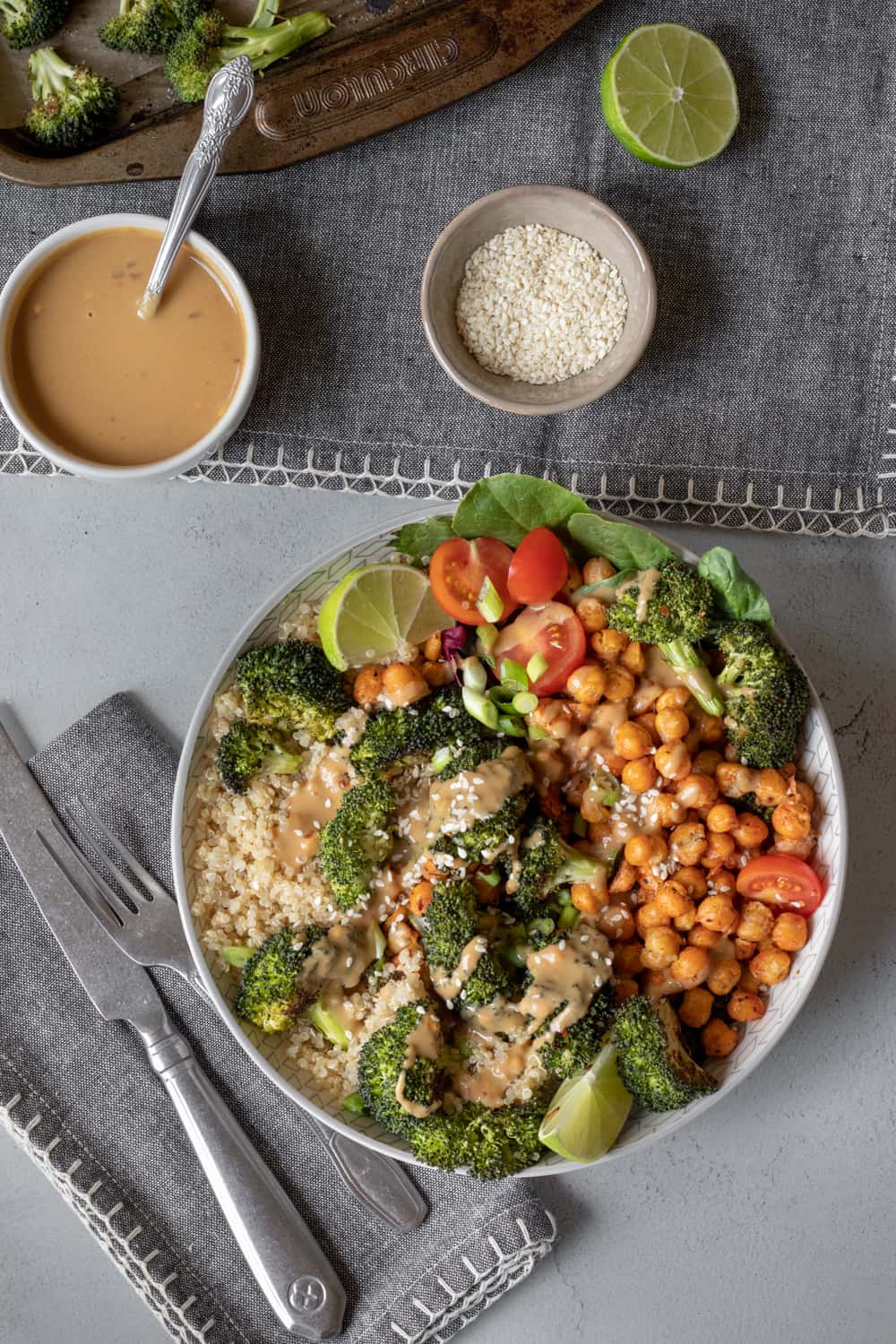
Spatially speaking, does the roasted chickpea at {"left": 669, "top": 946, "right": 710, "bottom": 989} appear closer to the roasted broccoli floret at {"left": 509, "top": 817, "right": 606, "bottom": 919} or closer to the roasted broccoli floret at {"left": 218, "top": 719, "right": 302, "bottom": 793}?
the roasted broccoli floret at {"left": 509, "top": 817, "right": 606, "bottom": 919}

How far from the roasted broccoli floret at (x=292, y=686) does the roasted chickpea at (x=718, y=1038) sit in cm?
118

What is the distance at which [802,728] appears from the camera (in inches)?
111

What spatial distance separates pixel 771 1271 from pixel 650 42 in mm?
3411

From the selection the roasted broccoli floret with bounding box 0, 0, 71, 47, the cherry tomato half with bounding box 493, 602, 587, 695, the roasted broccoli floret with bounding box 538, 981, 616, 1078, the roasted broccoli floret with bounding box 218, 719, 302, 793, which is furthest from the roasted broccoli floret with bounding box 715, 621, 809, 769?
the roasted broccoli floret with bounding box 0, 0, 71, 47

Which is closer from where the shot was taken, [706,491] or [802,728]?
[802,728]

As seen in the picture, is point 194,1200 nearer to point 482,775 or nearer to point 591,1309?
point 591,1309

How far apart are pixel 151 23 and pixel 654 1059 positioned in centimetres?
298

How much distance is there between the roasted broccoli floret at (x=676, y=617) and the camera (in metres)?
2.69

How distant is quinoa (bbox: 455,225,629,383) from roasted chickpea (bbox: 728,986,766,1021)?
168cm

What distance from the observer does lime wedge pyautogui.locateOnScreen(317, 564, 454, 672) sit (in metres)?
2.72

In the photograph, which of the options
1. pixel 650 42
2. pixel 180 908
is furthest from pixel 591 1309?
pixel 650 42

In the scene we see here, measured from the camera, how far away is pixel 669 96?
10.1 feet

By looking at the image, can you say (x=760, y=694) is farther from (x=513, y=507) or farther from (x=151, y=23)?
(x=151, y=23)

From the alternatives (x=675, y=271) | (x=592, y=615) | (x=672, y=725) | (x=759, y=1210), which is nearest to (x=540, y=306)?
(x=675, y=271)
